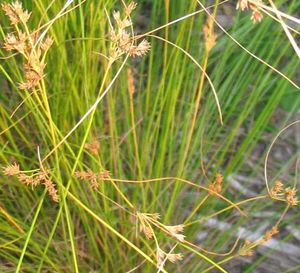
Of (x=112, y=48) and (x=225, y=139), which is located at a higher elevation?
(x=112, y=48)

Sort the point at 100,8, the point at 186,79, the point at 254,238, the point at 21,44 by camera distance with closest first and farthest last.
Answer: the point at 21,44 → the point at 100,8 → the point at 186,79 → the point at 254,238

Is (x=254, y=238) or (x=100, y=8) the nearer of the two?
(x=100, y=8)

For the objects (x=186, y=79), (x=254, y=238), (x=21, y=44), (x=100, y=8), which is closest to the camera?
(x=21, y=44)

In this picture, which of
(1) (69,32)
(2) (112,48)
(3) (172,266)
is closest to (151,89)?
(1) (69,32)

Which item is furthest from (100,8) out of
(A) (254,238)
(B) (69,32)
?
(A) (254,238)

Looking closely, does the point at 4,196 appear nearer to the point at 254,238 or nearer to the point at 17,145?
the point at 17,145

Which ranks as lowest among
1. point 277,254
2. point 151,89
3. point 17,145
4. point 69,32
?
point 277,254

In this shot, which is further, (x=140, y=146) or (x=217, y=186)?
(x=140, y=146)

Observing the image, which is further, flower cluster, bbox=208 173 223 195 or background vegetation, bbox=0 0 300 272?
background vegetation, bbox=0 0 300 272

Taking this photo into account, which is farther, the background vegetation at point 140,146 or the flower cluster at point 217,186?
the background vegetation at point 140,146
